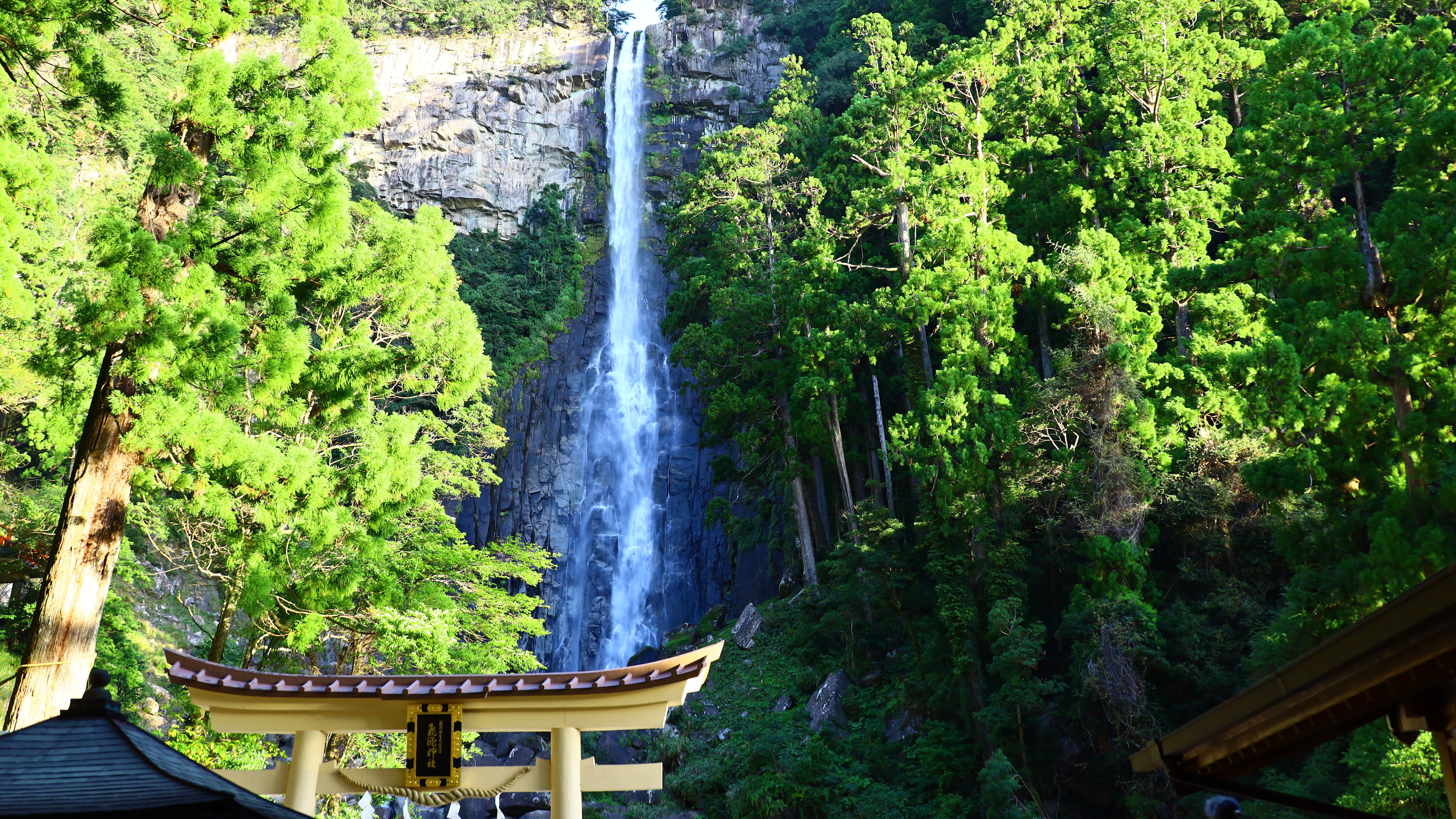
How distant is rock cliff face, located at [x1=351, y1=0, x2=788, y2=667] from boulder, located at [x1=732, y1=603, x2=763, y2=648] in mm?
4253

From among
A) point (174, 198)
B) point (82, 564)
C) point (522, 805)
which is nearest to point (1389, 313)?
point (174, 198)

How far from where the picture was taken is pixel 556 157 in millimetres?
26375

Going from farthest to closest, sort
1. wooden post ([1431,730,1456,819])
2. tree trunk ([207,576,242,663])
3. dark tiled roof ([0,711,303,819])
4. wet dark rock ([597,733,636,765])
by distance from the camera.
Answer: wet dark rock ([597,733,636,765]) → tree trunk ([207,576,242,663]) → wooden post ([1431,730,1456,819]) → dark tiled roof ([0,711,303,819])

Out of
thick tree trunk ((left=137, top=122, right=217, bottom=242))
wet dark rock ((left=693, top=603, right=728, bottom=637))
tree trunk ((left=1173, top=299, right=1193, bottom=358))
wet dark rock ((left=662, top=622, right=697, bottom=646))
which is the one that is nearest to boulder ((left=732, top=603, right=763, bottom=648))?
wet dark rock ((left=693, top=603, right=728, bottom=637))

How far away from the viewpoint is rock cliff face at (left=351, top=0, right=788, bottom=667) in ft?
69.3

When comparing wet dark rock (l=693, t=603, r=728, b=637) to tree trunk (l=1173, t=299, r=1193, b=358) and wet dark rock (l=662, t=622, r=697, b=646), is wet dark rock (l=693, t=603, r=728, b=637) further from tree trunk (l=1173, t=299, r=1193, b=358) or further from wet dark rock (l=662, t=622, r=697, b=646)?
tree trunk (l=1173, t=299, r=1193, b=358)

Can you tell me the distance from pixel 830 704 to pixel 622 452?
32.9 feet

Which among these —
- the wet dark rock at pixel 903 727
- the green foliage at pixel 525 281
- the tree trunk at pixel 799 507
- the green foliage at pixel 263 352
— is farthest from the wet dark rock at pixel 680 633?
the green foliage at pixel 525 281

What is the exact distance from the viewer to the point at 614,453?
21.7m

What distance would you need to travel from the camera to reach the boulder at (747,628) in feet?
50.0

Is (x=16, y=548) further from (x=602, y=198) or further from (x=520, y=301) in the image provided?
(x=602, y=198)

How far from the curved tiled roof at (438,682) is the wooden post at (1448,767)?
11.6ft

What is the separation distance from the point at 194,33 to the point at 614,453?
15861 millimetres

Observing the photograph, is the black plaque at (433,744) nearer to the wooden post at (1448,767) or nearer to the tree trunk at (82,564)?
the tree trunk at (82,564)
